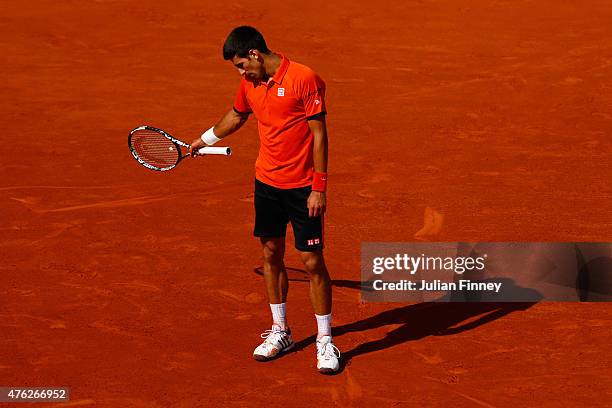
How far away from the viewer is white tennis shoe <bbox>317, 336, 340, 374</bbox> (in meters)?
8.41

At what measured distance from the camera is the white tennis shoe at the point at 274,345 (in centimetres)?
864

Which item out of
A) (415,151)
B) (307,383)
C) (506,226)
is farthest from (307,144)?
(415,151)

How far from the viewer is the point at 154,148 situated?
31.1 feet

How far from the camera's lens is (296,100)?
26.1 ft

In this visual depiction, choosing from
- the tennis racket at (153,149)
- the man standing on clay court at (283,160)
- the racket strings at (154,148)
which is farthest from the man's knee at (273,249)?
the racket strings at (154,148)

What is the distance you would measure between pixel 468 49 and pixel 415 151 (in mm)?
3995

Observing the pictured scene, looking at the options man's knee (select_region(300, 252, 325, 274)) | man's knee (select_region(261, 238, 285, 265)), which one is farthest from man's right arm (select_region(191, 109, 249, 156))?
man's knee (select_region(300, 252, 325, 274))

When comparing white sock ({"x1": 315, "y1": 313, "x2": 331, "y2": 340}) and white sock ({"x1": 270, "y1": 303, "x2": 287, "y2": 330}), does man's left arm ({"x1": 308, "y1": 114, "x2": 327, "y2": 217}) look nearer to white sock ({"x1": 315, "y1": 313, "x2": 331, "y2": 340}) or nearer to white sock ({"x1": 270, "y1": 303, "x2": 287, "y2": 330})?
white sock ({"x1": 315, "y1": 313, "x2": 331, "y2": 340})

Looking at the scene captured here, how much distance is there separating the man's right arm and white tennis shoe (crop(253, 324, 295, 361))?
142cm

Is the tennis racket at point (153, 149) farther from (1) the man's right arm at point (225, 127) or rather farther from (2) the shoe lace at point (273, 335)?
(2) the shoe lace at point (273, 335)

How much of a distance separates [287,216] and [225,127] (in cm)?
77

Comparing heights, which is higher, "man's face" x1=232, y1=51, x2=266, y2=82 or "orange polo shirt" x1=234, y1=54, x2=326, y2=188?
"man's face" x1=232, y1=51, x2=266, y2=82

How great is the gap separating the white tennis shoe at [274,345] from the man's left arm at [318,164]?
43.5 inches

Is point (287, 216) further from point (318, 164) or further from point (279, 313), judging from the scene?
point (279, 313)
